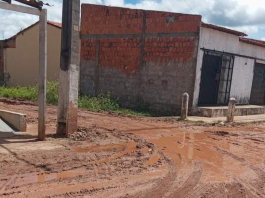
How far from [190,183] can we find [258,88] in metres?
14.4

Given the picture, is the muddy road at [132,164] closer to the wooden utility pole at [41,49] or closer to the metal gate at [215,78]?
the wooden utility pole at [41,49]

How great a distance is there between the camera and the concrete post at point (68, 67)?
20.4 feet

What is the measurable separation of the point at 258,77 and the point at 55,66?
40.3ft

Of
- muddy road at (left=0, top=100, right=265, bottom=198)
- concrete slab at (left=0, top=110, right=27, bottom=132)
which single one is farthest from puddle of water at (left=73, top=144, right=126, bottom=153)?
concrete slab at (left=0, top=110, right=27, bottom=132)

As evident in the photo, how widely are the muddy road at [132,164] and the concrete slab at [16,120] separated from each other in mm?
251

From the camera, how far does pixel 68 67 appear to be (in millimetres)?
6254

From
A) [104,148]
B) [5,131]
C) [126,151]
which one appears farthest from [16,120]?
[126,151]

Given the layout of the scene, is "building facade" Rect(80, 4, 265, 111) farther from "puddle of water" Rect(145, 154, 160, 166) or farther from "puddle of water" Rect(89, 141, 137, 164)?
"puddle of water" Rect(145, 154, 160, 166)

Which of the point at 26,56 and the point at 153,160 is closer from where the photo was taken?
the point at 153,160

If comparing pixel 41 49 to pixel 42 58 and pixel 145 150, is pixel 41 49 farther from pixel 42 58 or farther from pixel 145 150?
pixel 145 150

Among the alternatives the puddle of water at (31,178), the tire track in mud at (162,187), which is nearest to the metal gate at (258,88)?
the tire track in mud at (162,187)

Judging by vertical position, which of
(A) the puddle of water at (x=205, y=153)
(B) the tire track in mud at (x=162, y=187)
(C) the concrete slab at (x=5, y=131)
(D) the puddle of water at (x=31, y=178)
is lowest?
(A) the puddle of water at (x=205, y=153)

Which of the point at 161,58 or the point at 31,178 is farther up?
the point at 161,58

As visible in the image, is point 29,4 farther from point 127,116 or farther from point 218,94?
point 218,94
